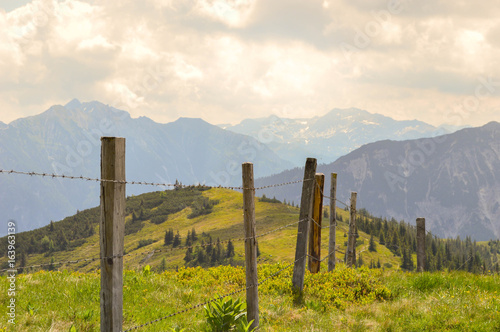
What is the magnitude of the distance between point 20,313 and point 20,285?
2147mm

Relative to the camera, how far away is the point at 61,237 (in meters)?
199

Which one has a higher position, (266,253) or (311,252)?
(311,252)

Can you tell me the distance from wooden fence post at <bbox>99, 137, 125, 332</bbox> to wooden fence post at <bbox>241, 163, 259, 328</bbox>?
9.61 feet

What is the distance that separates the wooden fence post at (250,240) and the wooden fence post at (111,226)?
9.61ft

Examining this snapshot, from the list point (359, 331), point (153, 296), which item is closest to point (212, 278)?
point (153, 296)

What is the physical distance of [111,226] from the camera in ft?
17.4

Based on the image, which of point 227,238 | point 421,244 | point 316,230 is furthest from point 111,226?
point 227,238

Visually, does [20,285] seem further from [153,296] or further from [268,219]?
[268,219]

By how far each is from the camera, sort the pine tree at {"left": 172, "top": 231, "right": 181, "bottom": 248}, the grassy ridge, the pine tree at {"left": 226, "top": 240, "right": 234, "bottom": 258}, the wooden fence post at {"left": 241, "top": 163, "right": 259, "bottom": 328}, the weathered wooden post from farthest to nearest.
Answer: the pine tree at {"left": 172, "top": 231, "right": 181, "bottom": 248}
the pine tree at {"left": 226, "top": 240, "right": 234, "bottom": 258}
the grassy ridge
the weathered wooden post
the wooden fence post at {"left": 241, "top": 163, "right": 259, "bottom": 328}

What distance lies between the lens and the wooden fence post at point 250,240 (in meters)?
7.70

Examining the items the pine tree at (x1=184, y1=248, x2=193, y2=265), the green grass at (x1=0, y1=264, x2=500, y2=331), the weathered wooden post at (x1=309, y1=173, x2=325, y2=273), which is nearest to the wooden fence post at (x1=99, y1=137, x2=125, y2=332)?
the green grass at (x1=0, y1=264, x2=500, y2=331)

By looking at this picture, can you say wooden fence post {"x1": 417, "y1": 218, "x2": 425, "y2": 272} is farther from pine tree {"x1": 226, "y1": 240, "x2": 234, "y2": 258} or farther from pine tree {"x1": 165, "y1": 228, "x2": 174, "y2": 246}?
pine tree {"x1": 165, "y1": 228, "x2": 174, "y2": 246}

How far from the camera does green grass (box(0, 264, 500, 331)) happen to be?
8.21m

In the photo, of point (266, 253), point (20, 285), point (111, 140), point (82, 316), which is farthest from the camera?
point (266, 253)
